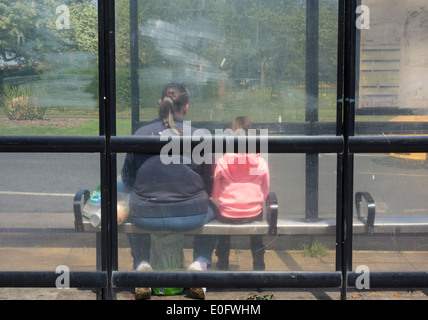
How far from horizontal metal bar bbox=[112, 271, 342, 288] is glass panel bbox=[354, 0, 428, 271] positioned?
0.27 m

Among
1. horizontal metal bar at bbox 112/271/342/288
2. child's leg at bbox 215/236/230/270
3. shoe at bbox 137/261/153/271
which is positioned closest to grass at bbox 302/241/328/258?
horizontal metal bar at bbox 112/271/342/288

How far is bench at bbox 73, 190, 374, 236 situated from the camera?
3541 mm

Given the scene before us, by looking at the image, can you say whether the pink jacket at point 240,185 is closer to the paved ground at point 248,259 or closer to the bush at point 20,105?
the paved ground at point 248,259

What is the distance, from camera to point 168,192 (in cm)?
365

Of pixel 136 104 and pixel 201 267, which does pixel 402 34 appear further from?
pixel 201 267

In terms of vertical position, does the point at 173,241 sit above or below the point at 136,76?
Answer: below

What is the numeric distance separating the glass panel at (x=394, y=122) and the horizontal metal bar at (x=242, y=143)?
0.23 m

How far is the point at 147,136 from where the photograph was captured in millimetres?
3479

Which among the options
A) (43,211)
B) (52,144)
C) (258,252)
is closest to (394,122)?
(258,252)

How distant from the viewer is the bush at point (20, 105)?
3.45m

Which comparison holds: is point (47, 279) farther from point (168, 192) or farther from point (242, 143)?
point (242, 143)

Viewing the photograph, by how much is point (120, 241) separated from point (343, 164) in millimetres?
1516

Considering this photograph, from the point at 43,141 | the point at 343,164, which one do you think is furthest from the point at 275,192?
the point at 43,141

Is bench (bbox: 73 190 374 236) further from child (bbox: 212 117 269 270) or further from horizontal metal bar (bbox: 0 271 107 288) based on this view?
horizontal metal bar (bbox: 0 271 107 288)
